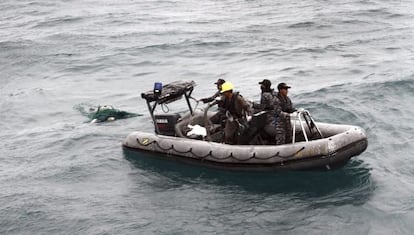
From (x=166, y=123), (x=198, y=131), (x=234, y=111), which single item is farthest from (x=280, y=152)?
(x=166, y=123)

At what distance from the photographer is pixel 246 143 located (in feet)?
46.2

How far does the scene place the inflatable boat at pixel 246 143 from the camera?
1280cm

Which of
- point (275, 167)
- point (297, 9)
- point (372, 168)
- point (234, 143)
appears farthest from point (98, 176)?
point (297, 9)

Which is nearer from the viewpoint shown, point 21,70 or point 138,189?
point 138,189

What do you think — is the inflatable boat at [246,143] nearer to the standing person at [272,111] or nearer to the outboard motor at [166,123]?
the outboard motor at [166,123]

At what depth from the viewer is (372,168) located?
13.7 meters

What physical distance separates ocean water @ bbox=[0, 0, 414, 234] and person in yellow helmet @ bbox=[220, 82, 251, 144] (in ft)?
3.34

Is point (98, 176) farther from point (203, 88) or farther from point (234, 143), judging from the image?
point (203, 88)

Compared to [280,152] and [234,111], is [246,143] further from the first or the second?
[280,152]

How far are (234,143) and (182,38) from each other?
1874 cm

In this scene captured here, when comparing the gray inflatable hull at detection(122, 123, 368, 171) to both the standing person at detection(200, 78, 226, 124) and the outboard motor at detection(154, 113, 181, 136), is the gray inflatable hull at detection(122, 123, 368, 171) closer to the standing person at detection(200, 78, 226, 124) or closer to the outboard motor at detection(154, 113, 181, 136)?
the outboard motor at detection(154, 113, 181, 136)

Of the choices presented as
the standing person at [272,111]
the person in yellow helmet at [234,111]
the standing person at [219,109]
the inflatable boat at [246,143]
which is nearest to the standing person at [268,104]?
the standing person at [272,111]

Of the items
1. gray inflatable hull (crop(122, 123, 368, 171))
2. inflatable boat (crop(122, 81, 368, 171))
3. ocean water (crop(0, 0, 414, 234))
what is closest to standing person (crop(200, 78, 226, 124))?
inflatable boat (crop(122, 81, 368, 171))

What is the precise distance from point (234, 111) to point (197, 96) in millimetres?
7882
